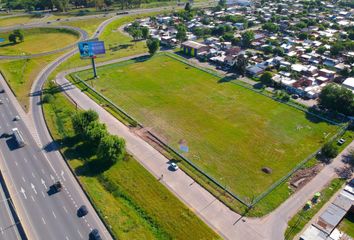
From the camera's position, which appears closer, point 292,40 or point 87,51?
point 87,51

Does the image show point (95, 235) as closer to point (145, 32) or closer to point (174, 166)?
point (174, 166)

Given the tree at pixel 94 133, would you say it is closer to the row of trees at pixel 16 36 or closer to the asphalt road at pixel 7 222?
the asphalt road at pixel 7 222

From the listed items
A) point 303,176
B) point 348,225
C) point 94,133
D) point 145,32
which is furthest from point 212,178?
point 145,32

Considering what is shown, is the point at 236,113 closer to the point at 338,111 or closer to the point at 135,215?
the point at 338,111

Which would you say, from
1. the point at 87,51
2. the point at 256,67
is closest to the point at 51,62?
the point at 87,51

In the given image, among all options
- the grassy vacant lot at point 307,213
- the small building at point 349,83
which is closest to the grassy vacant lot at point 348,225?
the grassy vacant lot at point 307,213
